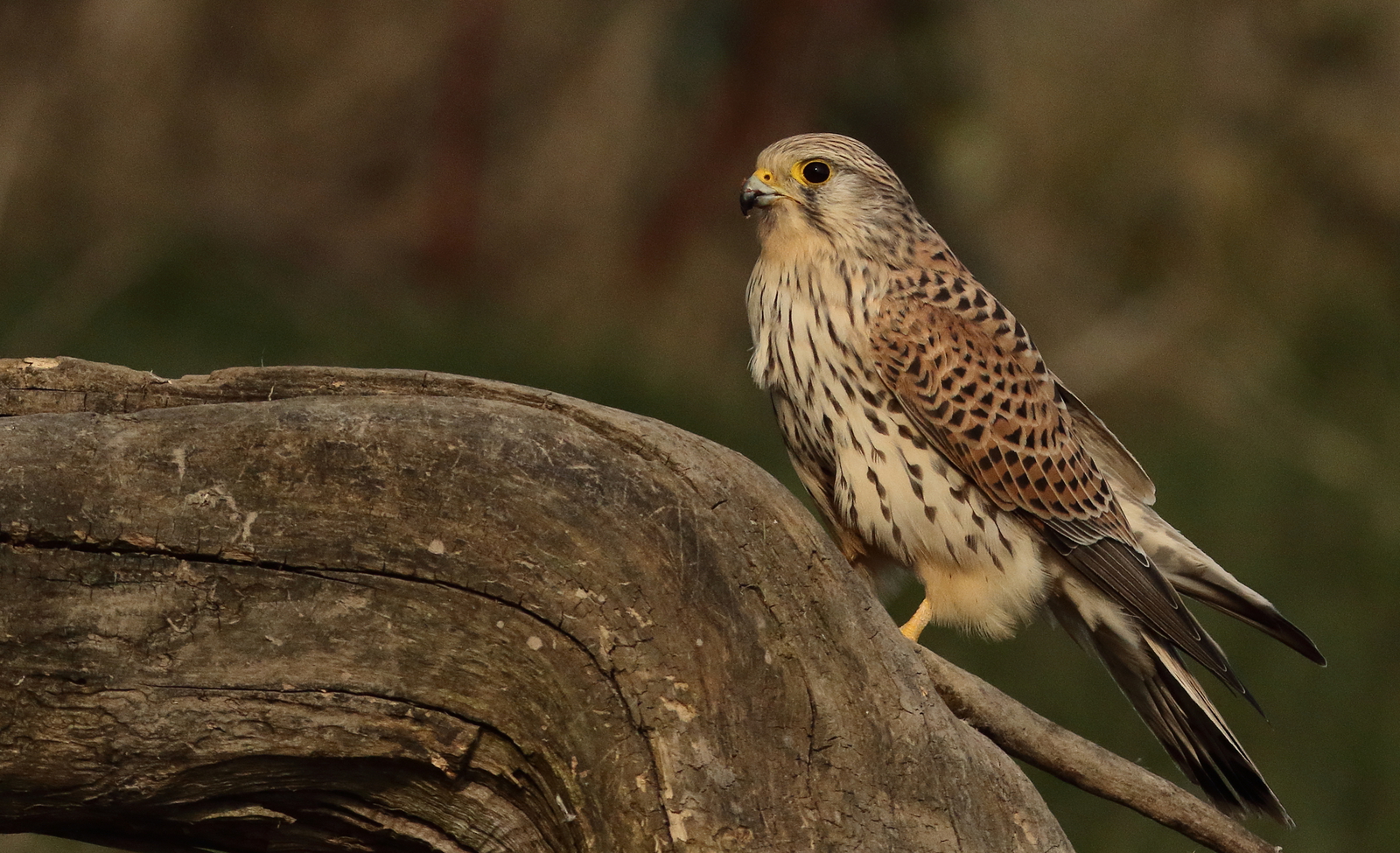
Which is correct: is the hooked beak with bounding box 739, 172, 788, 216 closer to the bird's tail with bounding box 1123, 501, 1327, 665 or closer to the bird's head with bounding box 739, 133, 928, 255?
the bird's head with bounding box 739, 133, 928, 255

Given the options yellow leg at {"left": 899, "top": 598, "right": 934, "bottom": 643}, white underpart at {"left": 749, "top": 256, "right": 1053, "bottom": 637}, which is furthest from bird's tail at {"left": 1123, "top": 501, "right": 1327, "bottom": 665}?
yellow leg at {"left": 899, "top": 598, "right": 934, "bottom": 643}

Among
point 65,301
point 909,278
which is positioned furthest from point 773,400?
point 65,301

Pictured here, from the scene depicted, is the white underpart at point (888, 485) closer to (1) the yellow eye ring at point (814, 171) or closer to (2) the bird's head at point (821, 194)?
(2) the bird's head at point (821, 194)

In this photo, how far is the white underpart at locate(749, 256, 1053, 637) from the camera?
3.68 m

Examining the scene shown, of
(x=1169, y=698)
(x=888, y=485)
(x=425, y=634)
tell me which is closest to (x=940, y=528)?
(x=888, y=485)

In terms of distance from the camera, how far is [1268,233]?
9.98m

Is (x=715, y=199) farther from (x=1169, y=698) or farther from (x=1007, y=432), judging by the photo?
(x=1169, y=698)

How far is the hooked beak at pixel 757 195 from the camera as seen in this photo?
3.84 metres

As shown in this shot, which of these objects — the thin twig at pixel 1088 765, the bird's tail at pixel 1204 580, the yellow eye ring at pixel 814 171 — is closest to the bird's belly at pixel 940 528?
the bird's tail at pixel 1204 580

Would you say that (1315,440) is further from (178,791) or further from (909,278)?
(178,791)

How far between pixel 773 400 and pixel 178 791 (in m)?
1.79

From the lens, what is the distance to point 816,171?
12.8 feet

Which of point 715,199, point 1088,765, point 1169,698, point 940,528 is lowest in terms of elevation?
point 1088,765

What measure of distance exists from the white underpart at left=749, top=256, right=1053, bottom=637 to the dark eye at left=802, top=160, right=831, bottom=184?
22cm
